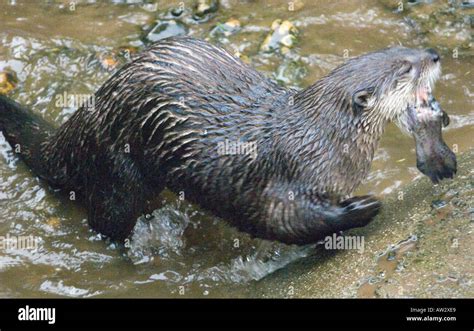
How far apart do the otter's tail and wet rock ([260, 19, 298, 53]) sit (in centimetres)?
164

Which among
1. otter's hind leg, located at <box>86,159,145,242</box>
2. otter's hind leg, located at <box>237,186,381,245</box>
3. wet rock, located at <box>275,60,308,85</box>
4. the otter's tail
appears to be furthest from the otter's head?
the otter's tail

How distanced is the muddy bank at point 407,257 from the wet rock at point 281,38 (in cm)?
173

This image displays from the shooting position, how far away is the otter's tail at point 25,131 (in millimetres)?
4113

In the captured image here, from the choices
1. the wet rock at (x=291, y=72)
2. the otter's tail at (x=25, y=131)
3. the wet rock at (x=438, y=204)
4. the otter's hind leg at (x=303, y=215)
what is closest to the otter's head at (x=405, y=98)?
the wet rock at (x=438, y=204)

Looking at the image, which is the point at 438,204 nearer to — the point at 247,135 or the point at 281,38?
the point at 247,135

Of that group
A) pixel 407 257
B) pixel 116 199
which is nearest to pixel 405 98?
pixel 407 257

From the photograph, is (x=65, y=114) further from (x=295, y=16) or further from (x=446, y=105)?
(x=446, y=105)

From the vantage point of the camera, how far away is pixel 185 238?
408cm

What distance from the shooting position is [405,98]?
10.4 feet

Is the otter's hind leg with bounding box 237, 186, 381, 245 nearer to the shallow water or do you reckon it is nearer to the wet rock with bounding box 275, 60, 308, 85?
the shallow water

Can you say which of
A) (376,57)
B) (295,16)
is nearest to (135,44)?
(295,16)

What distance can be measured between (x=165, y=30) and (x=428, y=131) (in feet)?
8.35

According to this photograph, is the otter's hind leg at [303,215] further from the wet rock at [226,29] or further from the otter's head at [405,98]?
the wet rock at [226,29]

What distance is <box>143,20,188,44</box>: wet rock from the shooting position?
516cm
